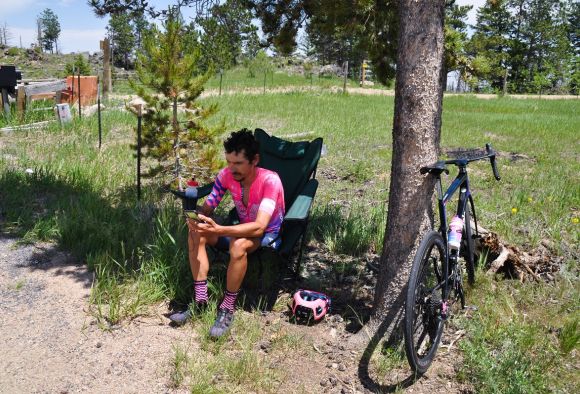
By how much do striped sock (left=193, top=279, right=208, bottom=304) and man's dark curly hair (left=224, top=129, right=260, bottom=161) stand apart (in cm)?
92

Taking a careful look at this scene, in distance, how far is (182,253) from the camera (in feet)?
13.1

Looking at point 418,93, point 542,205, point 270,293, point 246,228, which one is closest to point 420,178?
point 418,93

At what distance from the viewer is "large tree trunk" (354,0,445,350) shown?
304 centimetres

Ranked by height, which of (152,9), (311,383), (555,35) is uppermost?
(555,35)

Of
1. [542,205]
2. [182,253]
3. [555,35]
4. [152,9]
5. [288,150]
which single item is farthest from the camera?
[555,35]

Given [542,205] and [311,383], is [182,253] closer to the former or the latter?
[311,383]

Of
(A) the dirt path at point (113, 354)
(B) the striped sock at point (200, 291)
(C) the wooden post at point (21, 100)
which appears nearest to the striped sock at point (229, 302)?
(B) the striped sock at point (200, 291)

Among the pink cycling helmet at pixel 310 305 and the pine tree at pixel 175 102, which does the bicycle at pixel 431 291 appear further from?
the pine tree at pixel 175 102

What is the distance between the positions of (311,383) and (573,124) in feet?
48.6

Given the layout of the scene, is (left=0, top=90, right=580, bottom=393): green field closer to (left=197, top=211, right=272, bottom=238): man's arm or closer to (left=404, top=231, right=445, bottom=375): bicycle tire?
(left=404, top=231, right=445, bottom=375): bicycle tire

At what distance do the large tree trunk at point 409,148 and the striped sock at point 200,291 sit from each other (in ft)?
3.54

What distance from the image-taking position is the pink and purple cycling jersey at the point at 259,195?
3637 millimetres

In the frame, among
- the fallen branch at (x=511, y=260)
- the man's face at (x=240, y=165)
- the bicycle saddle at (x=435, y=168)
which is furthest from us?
the fallen branch at (x=511, y=260)

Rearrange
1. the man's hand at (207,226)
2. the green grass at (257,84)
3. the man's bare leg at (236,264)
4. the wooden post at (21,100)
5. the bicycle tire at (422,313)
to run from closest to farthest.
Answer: the bicycle tire at (422,313)
the man's hand at (207,226)
the man's bare leg at (236,264)
the wooden post at (21,100)
the green grass at (257,84)
